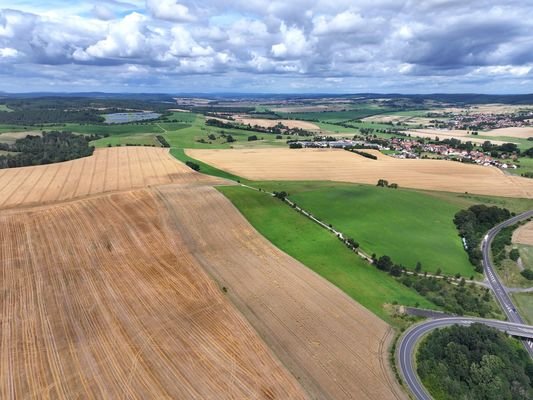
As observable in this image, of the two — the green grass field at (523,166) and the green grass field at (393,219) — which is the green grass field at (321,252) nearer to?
the green grass field at (393,219)

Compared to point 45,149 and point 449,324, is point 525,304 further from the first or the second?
point 45,149

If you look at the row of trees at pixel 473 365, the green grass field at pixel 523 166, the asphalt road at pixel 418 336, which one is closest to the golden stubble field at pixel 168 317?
the asphalt road at pixel 418 336

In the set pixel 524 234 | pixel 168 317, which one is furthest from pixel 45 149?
pixel 524 234

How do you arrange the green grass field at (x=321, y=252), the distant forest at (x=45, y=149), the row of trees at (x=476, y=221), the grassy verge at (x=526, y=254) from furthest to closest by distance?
the distant forest at (x=45, y=149) → the row of trees at (x=476, y=221) → the grassy verge at (x=526, y=254) → the green grass field at (x=321, y=252)

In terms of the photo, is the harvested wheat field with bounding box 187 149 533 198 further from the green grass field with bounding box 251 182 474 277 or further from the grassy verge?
the grassy verge

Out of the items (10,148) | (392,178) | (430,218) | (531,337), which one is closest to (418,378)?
(531,337)

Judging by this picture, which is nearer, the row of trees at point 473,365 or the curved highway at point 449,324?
the row of trees at point 473,365
